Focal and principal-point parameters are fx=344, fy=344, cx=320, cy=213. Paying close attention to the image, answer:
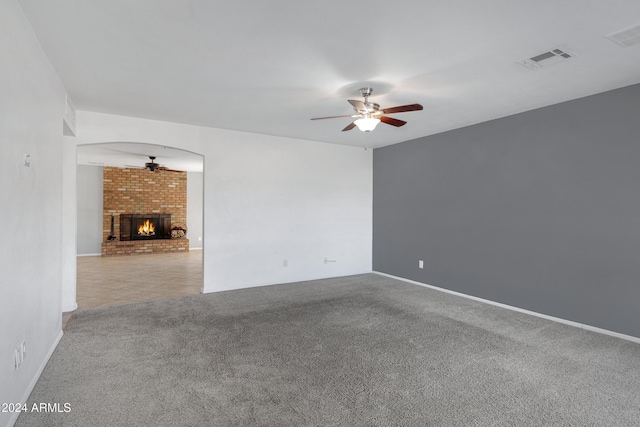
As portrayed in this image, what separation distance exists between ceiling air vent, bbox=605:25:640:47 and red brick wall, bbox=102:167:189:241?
10123mm

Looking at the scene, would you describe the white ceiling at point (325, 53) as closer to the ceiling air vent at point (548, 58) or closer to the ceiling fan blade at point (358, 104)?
the ceiling air vent at point (548, 58)

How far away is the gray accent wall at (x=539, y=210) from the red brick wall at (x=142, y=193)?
718cm

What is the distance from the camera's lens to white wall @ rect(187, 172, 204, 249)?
10.6 m

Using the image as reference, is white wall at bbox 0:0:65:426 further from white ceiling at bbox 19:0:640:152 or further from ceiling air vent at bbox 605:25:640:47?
ceiling air vent at bbox 605:25:640:47

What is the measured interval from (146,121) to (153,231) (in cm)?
598

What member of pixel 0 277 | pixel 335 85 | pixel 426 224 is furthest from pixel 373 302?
pixel 0 277

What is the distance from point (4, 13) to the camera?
6.25 ft

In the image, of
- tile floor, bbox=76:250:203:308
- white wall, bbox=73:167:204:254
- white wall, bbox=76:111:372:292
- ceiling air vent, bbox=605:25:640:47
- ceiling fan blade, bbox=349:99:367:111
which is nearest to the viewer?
ceiling air vent, bbox=605:25:640:47

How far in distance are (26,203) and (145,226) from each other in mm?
8155

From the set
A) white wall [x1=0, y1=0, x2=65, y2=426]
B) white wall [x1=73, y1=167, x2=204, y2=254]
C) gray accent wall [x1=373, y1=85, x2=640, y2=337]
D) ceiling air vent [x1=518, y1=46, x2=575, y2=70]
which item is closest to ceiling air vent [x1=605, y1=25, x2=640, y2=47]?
ceiling air vent [x1=518, y1=46, x2=575, y2=70]

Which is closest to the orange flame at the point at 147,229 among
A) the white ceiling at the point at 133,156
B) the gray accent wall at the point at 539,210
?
the white ceiling at the point at 133,156

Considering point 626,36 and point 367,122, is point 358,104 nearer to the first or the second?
point 367,122

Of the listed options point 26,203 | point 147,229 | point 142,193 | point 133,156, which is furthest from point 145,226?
point 26,203

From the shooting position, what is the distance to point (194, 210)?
35.0 ft
